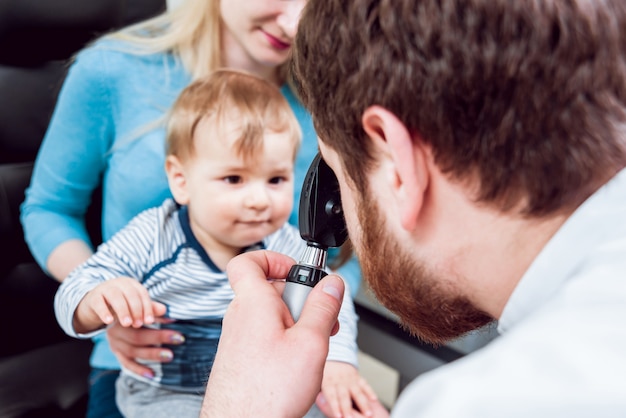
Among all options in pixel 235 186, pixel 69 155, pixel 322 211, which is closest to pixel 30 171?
pixel 69 155

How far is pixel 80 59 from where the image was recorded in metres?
1.31

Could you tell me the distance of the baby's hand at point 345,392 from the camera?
1115 mm

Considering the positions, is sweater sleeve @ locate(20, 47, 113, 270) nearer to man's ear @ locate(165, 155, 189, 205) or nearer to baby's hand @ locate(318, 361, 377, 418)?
man's ear @ locate(165, 155, 189, 205)

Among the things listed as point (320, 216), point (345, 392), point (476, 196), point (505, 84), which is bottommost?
point (345, 392)

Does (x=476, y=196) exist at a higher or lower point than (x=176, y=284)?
higher

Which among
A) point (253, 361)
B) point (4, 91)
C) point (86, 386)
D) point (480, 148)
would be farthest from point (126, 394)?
point (480, 148)

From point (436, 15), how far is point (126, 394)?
2.76 feet

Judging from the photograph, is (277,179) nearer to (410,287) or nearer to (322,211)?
Result: (322,211)

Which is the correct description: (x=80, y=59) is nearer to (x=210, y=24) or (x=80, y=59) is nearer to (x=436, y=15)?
(x=210, y=24)

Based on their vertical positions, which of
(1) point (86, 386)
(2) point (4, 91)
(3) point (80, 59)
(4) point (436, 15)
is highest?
(4) point (436, 15)

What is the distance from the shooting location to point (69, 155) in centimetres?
129

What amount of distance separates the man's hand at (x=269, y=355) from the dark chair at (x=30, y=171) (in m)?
0.70

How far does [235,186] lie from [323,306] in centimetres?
41

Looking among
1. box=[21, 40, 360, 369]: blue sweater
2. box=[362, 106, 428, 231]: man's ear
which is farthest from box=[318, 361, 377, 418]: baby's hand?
box=[362, 106, 428, 231]: man's ear
